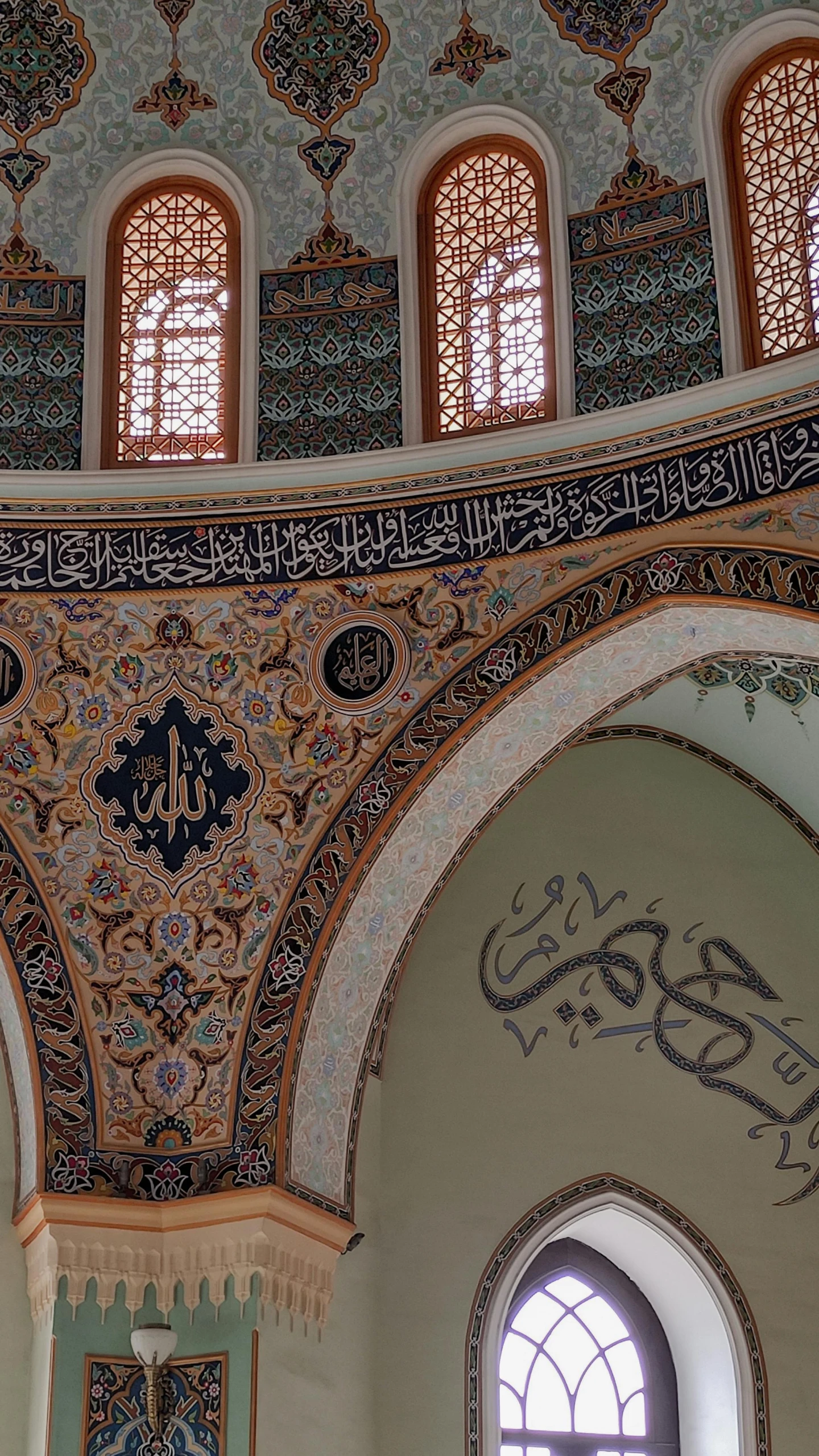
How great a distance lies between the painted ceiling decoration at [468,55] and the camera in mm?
6531

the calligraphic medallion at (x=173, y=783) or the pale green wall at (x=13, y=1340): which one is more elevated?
the calligraphic medallion at (x=173, y=783)

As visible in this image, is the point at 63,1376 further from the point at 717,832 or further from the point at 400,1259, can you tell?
the point at 717,832

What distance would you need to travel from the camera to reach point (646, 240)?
626cm

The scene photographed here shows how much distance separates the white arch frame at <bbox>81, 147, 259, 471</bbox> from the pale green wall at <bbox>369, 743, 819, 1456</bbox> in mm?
1920

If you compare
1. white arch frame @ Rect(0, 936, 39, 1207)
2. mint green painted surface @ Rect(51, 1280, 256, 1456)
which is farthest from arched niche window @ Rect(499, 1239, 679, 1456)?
white arch frame @ Rect(0, 936, 39, 1207)

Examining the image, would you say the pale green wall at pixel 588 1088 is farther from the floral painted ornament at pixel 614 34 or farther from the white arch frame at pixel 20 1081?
the floral painted ornament at pixel 614 34

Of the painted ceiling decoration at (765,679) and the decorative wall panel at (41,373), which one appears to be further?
the painted ceiling decoration at (765,679)

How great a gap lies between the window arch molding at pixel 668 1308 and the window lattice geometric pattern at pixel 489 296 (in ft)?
8.82

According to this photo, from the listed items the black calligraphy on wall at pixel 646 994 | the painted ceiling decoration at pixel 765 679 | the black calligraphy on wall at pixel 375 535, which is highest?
the black calligraphy on wall at pixel 375 535

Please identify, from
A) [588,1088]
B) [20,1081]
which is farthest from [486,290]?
[20,1081]

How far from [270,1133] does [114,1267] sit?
614 mm

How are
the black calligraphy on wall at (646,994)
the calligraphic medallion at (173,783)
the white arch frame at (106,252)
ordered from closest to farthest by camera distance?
the calligraphic medallion at (173,783) < the white arch frame at (106,252) < the black calligraphy on wall at (646,994)

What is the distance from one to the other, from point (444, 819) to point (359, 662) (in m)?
0.60

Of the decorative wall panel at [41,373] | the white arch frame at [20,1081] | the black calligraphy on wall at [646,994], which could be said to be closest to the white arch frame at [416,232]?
the decorative wall panel at [41,373]
